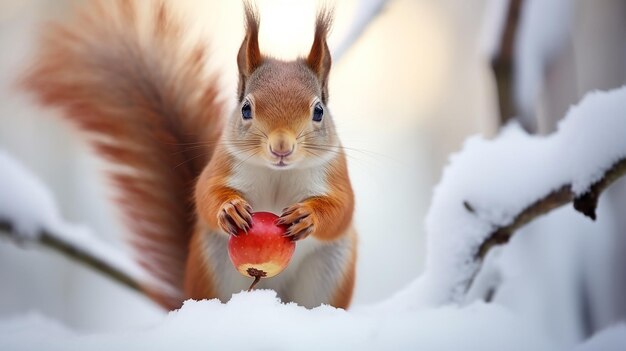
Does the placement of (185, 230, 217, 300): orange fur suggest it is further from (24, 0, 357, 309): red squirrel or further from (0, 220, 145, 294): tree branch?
(0, 220, 145, 294): tree branch

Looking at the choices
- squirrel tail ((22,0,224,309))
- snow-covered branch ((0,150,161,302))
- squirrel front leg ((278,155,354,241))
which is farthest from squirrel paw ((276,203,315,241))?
snow-covered branch ((0,150,161,302))

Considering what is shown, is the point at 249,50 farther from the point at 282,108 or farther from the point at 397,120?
the point at 397,120

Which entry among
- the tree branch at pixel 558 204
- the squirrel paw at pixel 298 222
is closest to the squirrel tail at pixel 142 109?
the squirrel paw at pixel 298 222

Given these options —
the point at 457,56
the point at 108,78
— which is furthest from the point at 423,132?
the point at 108,78

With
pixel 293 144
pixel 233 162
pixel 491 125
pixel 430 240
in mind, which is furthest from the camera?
pixel 491 125

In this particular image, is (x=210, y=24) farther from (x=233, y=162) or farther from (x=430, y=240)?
(x=430, y=240)
